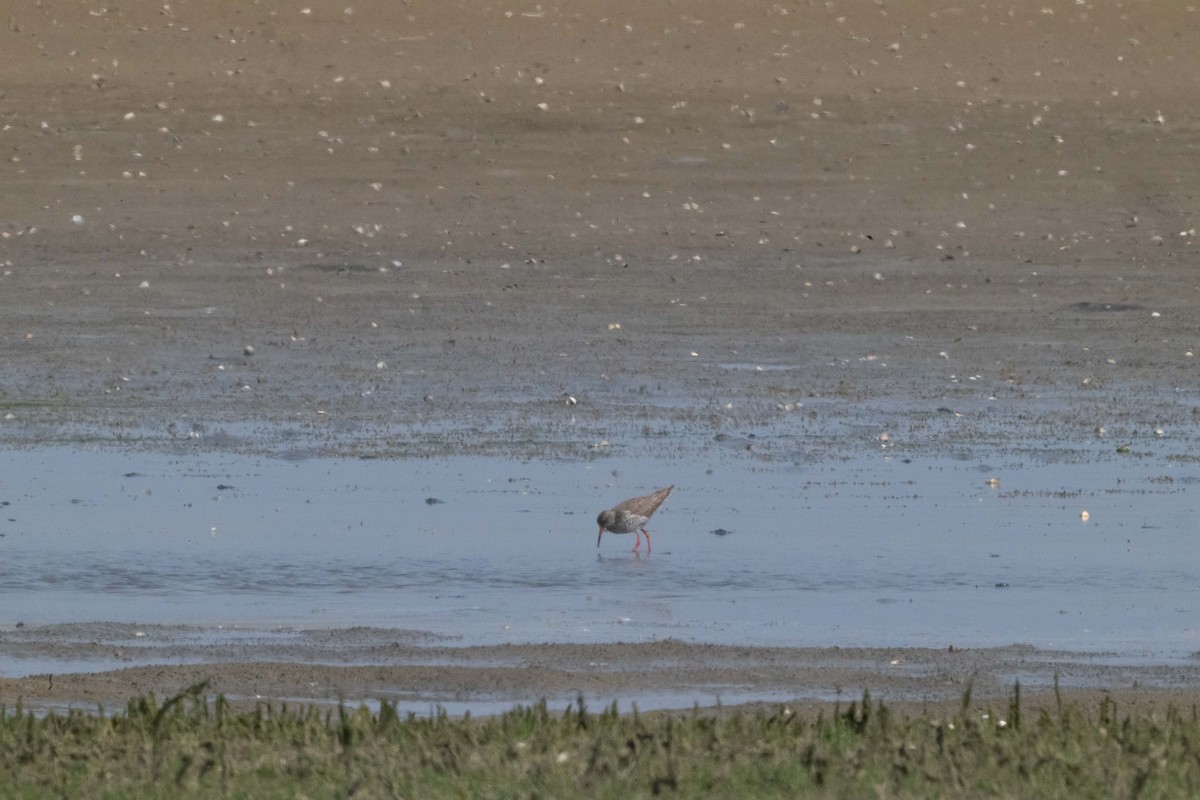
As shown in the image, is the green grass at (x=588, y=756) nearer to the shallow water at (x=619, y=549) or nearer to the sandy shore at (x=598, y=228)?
the sandy shore at (x=598, y=228)

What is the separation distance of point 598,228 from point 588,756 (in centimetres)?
1444

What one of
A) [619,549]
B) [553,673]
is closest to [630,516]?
[619,549]

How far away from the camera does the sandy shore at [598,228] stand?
13.8 m

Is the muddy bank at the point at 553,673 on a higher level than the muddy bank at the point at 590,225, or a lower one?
lower

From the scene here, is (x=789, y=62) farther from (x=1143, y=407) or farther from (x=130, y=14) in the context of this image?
(x=1143, y=407)

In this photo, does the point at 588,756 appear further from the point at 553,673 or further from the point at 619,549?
the point at 619,549

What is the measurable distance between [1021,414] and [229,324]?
5728mm

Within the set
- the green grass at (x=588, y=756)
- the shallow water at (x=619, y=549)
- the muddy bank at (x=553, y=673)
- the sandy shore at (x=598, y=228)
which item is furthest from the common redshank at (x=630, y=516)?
the green grass at (x=588, y=756)

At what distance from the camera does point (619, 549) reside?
33.0 feet

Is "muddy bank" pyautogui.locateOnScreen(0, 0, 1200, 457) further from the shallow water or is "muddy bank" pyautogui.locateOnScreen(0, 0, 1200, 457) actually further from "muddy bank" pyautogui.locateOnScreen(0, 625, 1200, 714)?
"muddy bank" pyautogui.locateOnScreen(0, 625, 1200, 714)

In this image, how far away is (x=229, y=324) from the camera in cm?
1647

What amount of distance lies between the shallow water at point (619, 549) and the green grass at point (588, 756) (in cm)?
223

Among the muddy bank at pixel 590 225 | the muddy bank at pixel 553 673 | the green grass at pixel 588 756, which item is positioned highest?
the muddy bank at pixel 590 225

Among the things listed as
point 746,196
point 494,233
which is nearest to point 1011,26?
point 746,196
